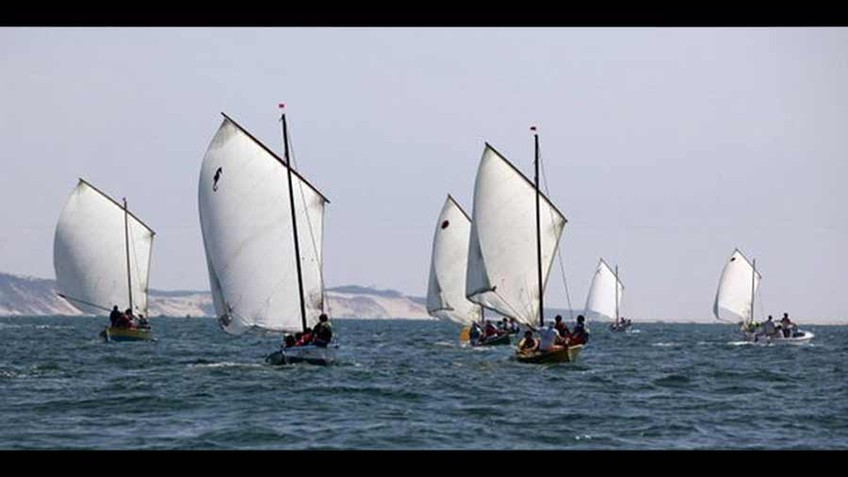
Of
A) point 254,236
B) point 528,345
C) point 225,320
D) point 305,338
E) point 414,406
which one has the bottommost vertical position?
point 414,406

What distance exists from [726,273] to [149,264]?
184ft

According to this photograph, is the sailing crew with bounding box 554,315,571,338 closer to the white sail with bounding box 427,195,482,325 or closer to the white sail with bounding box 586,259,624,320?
the white sail with bounding box 427,195,482,325

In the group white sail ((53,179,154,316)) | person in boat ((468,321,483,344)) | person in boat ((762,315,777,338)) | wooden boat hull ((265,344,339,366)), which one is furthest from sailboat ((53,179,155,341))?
wooden boat hull ((265,344,339,366))

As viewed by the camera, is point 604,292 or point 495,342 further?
point 604,292

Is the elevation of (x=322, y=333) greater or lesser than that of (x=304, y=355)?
greater

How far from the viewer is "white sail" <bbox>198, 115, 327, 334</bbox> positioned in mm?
47000

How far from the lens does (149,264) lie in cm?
9144

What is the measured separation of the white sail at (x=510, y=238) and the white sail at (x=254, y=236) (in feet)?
40.2

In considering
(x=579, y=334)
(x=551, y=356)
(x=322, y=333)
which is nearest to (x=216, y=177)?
(x=322, y=333)

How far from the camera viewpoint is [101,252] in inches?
3561

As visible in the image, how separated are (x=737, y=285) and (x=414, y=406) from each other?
9520 cm

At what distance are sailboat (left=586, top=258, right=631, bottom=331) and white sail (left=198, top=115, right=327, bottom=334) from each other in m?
119

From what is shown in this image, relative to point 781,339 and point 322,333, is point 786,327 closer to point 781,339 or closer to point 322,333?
point 781,339
